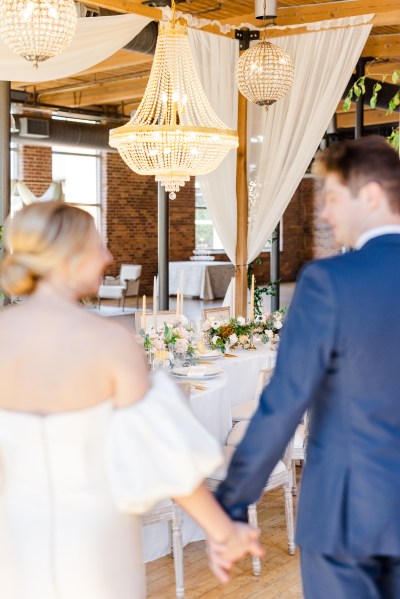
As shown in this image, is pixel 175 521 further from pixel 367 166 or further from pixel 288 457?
pixel 367 166

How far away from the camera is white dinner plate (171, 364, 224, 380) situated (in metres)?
4.36

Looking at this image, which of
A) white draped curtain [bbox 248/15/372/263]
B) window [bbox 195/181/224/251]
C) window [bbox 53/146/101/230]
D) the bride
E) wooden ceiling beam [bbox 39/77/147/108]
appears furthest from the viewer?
window [bbox 195/181/224/251]

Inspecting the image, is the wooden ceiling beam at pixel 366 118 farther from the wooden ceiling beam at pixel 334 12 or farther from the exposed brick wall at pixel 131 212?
the wooden ceiling beam at pixel 334 12

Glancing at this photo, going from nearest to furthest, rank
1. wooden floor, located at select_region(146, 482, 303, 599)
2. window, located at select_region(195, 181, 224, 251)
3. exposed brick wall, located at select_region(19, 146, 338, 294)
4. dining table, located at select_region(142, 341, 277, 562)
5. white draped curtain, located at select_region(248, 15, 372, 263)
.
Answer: wooden floor, located at select_region(146, 482, 303, 599) < dining table, located at select_region(142, 341, 277, 562) < white draped curtain, located at select_region(248, 15, 372, 263) < exposed brick wall, located at select_region(19, 146, 338, 294) < window, located at select_region(195, 181, 224, 251)

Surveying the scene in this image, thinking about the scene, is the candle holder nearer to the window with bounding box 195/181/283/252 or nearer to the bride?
the bride

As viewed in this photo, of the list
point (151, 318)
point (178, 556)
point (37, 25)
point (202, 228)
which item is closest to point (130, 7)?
point (37, 25)

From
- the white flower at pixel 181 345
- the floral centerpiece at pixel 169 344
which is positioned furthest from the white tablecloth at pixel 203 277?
the white flower at pixel 181 345

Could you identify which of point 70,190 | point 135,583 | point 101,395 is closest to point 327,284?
point 101,395

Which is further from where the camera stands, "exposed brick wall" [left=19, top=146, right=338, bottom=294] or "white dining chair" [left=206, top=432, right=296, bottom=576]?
"exposed brick wall" [left=19, top=146, right=338, bottom=294]

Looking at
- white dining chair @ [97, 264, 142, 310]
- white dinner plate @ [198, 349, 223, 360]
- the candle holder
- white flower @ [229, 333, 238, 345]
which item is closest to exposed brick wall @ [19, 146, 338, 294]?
white dining chair @ [97, 264, 142, 310]

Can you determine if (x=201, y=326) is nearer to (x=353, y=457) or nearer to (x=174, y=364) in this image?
(x=174, y=364)

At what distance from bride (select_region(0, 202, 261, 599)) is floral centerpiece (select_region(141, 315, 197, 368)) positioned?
266cm

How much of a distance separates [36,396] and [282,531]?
2.98 metres

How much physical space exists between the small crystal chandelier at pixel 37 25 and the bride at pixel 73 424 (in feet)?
9.47
